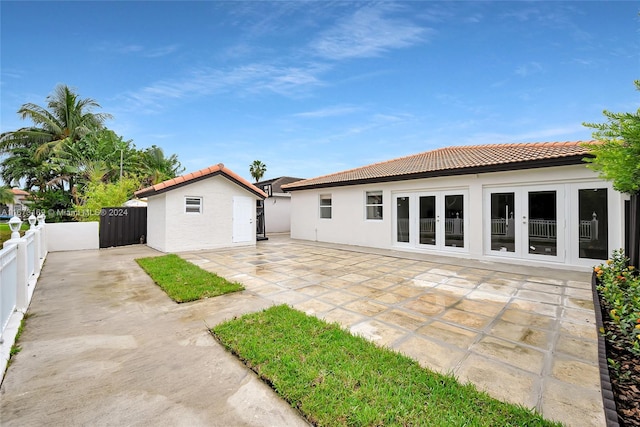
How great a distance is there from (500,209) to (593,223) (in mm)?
2088

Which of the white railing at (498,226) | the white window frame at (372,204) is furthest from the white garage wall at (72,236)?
the white railing at (498,226)

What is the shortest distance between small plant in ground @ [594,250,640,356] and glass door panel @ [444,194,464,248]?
Answer: 165 inches

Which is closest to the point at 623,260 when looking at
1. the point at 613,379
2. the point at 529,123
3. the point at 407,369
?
the point at 613,379

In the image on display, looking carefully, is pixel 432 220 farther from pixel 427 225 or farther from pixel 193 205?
pixel 193 205

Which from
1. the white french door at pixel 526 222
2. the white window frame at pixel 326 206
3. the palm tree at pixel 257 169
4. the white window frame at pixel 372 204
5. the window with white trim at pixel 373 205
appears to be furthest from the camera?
the palm tree at pixel 257 169

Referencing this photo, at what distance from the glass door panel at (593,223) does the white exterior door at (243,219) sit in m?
11.6

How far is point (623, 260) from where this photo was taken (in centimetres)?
501

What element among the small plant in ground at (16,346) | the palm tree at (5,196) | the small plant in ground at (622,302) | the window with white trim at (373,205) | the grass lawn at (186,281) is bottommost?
the small plant in ground at (16,346)

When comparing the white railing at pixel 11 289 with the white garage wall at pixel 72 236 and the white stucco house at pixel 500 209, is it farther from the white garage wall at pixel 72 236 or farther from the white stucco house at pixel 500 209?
the white stucco house at pixel 500 209

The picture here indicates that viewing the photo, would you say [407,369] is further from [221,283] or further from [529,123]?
[529,123]

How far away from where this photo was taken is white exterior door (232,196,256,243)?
12296 mm

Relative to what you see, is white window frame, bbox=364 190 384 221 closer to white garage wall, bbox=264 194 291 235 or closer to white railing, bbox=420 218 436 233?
white railing, bbox=420 218 436 233

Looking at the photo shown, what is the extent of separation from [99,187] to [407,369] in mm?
18053

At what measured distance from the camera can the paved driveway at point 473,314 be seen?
2.56 meters
